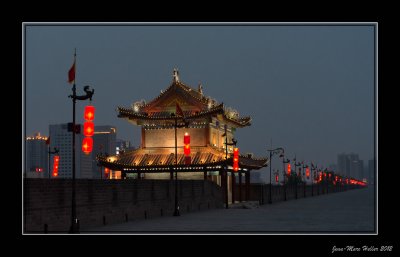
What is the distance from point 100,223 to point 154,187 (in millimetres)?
9308

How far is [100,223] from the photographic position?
116ft

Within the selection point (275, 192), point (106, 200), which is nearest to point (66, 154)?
point (275, 192)

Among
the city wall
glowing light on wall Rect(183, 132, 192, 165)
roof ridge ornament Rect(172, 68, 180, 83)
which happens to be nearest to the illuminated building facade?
roof ridge ornament Rect(172, 68, 180, 83)

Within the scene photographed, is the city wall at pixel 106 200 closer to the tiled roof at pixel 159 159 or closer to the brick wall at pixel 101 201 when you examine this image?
the brick wall at pixel 101 201

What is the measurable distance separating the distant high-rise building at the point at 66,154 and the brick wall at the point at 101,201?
119 m

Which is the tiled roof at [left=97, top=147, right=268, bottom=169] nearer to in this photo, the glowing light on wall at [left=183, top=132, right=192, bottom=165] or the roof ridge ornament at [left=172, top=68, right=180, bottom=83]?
the glowing light on wall at [left=183, top=132, right=192, bottom=165]

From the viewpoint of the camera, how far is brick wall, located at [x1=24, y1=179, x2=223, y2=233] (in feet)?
96.2

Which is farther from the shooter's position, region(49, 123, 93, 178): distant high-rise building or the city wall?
region(49, 123, 93, 178): distant high-rise building

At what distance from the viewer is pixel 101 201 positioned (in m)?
35.8

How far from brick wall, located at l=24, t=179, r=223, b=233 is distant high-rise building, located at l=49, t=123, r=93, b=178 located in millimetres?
119477

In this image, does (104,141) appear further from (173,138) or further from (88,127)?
(88,127)

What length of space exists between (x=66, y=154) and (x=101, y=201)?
14648 centimetres

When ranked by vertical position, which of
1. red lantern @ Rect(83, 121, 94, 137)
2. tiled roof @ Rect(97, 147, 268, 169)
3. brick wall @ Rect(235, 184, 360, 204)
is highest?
red lantern @ Rect(83, 121, 94, 137)

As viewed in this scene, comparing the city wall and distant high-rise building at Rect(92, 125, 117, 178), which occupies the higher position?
distant high-rise building at Rect(92, 125, 117, 178)
